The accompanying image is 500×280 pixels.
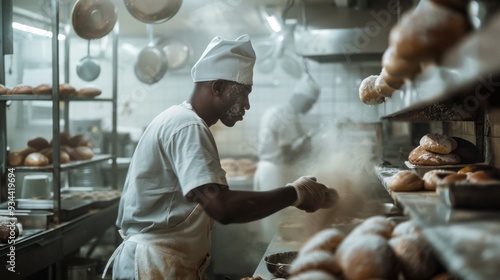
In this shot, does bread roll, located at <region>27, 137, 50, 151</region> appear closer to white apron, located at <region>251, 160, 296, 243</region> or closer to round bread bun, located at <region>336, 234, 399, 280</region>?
white apron, located at <region>251, 160, 296, 243</region>

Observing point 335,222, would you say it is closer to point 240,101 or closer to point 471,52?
point 240,101

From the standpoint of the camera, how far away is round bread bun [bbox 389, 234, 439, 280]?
1.34 metres

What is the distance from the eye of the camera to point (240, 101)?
2348mm

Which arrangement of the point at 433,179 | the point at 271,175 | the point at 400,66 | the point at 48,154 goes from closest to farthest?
the point at 400,66, the point at 433,179, the point at 48,154, the point at 271,175

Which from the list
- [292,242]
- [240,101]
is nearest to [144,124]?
[292,242]

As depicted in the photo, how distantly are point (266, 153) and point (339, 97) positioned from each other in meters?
2.09

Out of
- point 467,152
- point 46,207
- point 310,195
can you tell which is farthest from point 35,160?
point 467,152

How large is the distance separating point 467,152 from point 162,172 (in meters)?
1.30

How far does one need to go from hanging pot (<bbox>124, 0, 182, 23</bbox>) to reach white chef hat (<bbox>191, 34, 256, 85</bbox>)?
1514mm

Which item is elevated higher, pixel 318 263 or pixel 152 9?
pixel 152 9

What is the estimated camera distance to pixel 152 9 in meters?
3.74

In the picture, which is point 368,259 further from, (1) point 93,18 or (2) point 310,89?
(2) point 310,89

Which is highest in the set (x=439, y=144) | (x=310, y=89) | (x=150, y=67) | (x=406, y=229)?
(x=150, y=67)

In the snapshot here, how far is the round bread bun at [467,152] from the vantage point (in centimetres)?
227
